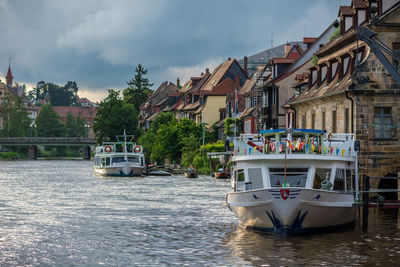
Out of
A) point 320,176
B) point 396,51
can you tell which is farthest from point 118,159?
point 320,176

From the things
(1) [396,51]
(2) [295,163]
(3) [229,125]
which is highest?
(1) [396,51]

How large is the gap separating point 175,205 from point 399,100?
1527 centimetres

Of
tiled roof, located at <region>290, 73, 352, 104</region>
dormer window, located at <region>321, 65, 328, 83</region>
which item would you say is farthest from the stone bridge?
dormer window, located at <region>321, 65, 328, 83</region>

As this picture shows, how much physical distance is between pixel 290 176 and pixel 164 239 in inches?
231

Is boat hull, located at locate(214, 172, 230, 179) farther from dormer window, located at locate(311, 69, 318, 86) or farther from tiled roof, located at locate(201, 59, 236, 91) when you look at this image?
tiled roof, located at locate(201, 59, 236, 91)

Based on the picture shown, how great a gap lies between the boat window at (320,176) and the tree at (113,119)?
4871 inches

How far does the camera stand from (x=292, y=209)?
31.2m

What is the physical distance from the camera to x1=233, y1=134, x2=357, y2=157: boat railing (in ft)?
107

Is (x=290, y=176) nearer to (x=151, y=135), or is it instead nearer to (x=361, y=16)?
(x=361, y=16)

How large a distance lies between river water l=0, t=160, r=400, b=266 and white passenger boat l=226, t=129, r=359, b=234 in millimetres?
687

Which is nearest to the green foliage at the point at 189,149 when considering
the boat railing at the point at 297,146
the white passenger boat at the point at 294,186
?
the boat railing at the point at 297,146

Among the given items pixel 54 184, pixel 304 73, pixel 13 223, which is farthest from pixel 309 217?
pixel 54 184

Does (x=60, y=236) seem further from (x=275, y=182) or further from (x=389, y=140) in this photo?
(x=389, y=140)

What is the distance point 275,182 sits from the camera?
32312 mm
